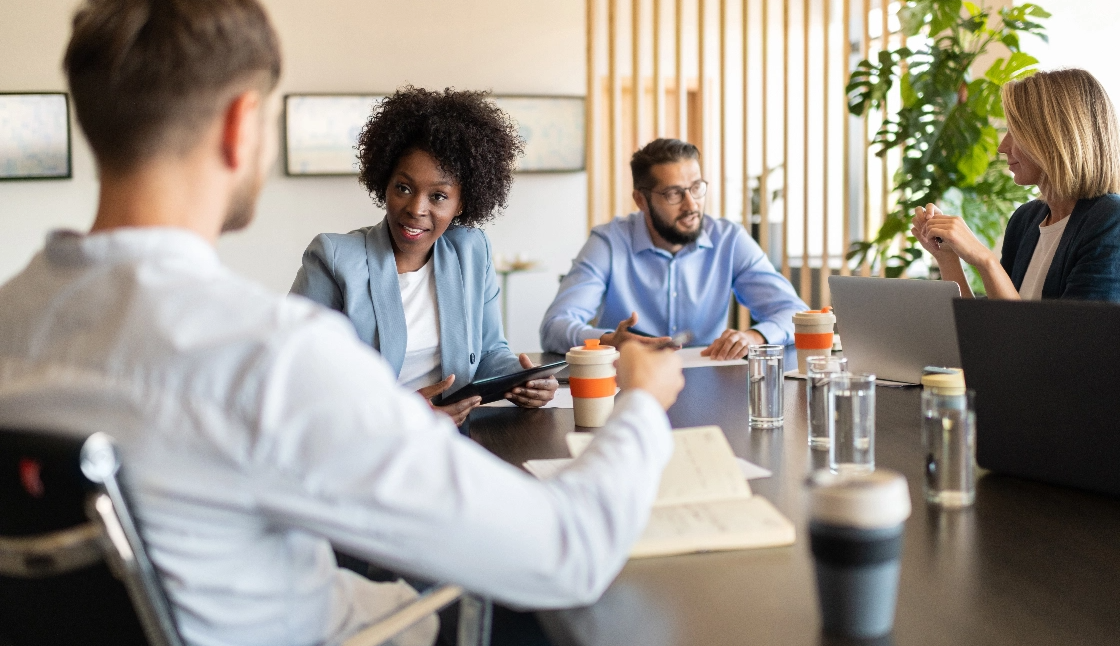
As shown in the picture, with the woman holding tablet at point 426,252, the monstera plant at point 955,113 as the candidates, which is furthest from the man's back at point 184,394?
the monstera plant at point 955,113

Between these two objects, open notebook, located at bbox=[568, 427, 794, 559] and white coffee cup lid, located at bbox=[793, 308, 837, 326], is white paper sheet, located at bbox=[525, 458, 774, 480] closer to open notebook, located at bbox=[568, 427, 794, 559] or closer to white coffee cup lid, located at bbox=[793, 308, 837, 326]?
open notebook, located at bbox=[568, 427, 794, 559]

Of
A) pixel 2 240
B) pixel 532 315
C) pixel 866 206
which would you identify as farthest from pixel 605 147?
pixel 2 240

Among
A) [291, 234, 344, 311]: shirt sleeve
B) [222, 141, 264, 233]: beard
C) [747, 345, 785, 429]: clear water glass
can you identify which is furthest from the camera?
[291, 234, 344, 311]: shirt sleeve

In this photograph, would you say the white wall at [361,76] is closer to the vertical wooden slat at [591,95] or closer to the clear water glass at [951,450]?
the vertical wooden slat at [591,95]

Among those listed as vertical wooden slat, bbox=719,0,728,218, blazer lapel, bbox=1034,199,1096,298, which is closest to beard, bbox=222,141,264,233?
blazer lapel, bbox=1034,199,1096,298

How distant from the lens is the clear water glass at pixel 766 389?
159cm

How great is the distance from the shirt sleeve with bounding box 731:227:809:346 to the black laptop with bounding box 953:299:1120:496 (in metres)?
1.63

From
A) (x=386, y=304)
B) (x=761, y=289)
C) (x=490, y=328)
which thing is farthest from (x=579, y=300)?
(x=386, y=304)

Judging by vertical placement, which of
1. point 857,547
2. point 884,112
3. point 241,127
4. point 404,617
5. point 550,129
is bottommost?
point 404,617

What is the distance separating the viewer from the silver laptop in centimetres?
178

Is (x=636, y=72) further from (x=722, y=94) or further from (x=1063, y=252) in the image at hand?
(x=1063, y=252)

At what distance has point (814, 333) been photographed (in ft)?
6.86

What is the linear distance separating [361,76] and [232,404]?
5327 millimetres

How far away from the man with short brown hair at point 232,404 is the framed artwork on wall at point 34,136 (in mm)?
5243
